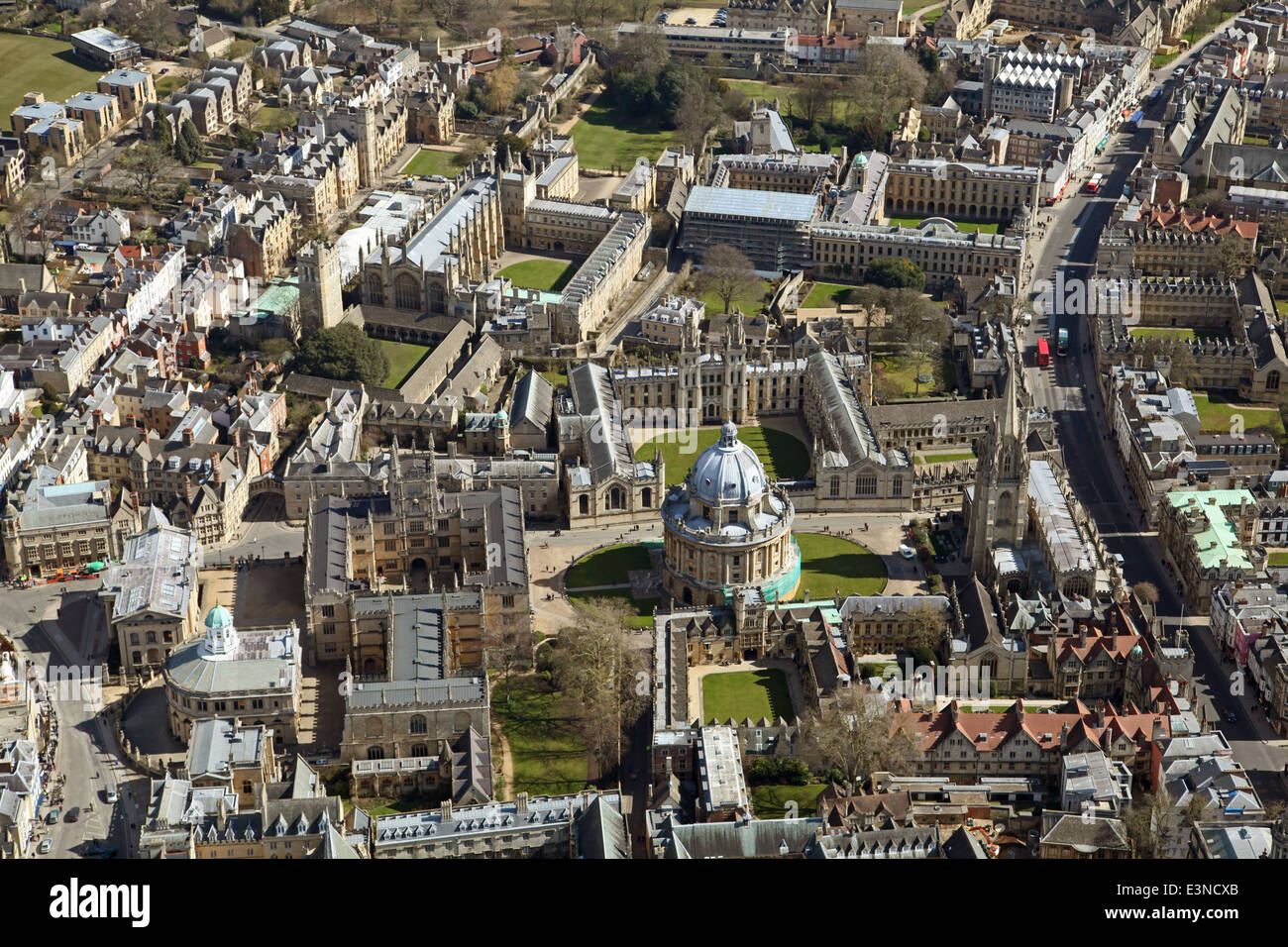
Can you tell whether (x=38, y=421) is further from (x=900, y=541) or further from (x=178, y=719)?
(x=900, y=541)

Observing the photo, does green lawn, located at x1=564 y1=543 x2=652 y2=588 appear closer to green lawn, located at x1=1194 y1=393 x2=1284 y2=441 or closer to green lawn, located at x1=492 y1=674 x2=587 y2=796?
green lawn, located at x1=492 y1=674 x2=587 y2=796

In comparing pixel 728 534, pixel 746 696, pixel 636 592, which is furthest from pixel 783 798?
pixel 636 592

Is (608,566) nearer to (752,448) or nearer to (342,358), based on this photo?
(752,448)

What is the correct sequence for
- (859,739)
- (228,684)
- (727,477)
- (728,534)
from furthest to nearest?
1. (727,477)
2. (728,534)
3. (228,684)
4. (859,739)

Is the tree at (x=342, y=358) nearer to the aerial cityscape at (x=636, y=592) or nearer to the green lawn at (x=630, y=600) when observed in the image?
the aerial cityscape at (x=636, y=592)

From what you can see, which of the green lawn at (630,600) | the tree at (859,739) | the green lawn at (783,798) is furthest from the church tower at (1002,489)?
the green lawn at (783,798)

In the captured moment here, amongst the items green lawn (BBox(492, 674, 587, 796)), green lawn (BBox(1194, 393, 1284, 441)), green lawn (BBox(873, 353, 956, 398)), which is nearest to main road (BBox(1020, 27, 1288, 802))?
green lawn (BBox(873, 353, 956, 398))
